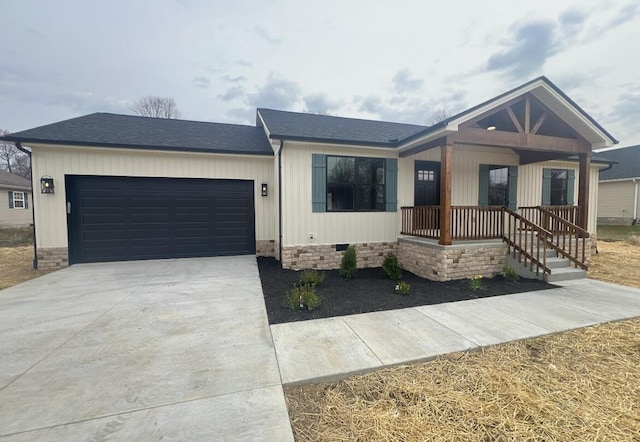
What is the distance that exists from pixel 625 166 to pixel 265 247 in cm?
2760

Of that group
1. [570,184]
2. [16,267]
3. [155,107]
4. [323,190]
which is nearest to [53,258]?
[16,267]

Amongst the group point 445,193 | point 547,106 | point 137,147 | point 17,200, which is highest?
point 547,106

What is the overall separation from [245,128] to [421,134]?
23.3ft

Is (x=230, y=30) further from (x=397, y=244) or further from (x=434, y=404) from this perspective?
(x=434, y=404)

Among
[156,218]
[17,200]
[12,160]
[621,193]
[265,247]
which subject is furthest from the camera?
[12,160]

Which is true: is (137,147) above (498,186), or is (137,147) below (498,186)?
above

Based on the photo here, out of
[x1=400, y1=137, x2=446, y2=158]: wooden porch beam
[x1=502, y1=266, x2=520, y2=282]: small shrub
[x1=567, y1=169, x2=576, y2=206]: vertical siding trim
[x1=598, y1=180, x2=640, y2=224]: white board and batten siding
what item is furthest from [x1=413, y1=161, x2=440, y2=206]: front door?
[x1=598, y1=180, x2=640, y2=224]: white board and batten siding

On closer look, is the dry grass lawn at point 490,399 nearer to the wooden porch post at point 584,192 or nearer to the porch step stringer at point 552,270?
the porch step stringer at point 552,270

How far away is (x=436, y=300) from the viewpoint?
4.74m

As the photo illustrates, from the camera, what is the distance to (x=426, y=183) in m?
8.13

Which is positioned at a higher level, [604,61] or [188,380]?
[604,61]

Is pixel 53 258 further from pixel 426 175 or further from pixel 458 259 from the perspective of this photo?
pixel 426 175

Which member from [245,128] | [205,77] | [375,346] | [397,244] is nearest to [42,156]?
[245,128]

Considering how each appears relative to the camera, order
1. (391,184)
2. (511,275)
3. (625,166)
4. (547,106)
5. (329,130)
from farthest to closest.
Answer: (625,166), (329,130), (391,184), (547,106), (511,275)
